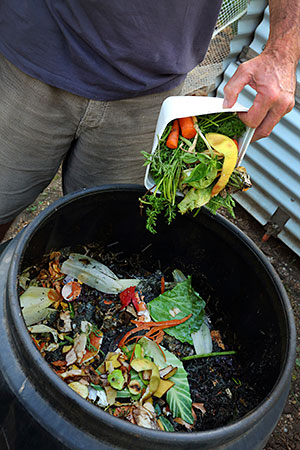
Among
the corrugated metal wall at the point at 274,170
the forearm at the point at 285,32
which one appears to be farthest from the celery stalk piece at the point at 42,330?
the corrugated metal wall at the point at 274,170

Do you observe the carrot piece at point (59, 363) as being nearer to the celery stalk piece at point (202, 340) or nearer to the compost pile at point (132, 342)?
the compost pile at point (132, 342)

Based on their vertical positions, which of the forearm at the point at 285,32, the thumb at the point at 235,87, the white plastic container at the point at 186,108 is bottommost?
the white plastic container at the point at 186,108

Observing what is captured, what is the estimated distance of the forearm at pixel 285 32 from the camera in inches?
59.8

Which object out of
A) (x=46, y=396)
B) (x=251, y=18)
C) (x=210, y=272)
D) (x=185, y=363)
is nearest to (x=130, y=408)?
(x=185, y=363)

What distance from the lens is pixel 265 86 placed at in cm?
144

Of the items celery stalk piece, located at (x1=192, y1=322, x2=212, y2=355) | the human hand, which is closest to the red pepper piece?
celery stalk piece, located at (x1=192, y1=322, x2=212, y2=355)

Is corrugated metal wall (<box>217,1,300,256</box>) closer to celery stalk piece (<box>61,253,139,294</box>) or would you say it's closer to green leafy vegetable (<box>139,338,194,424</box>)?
celery stalk piece (<box>61,253,139,294</box>)

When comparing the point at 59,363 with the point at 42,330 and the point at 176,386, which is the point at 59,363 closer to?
the point at 42,330

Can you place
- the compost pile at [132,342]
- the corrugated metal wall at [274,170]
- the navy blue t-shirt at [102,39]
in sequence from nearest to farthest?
the navy blue t-shirt at [102,39] → the compost pile at [132,342] → the corrugated metal wall at [274,170]

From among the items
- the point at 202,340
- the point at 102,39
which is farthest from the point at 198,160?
the point at 202,340

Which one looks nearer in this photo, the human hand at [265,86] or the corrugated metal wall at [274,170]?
the human hand at [265,86]

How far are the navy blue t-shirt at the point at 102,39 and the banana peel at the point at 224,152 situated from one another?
1.18 ft

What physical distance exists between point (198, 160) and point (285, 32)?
0.57m

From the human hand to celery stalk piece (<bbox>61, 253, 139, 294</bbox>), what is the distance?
971mm
